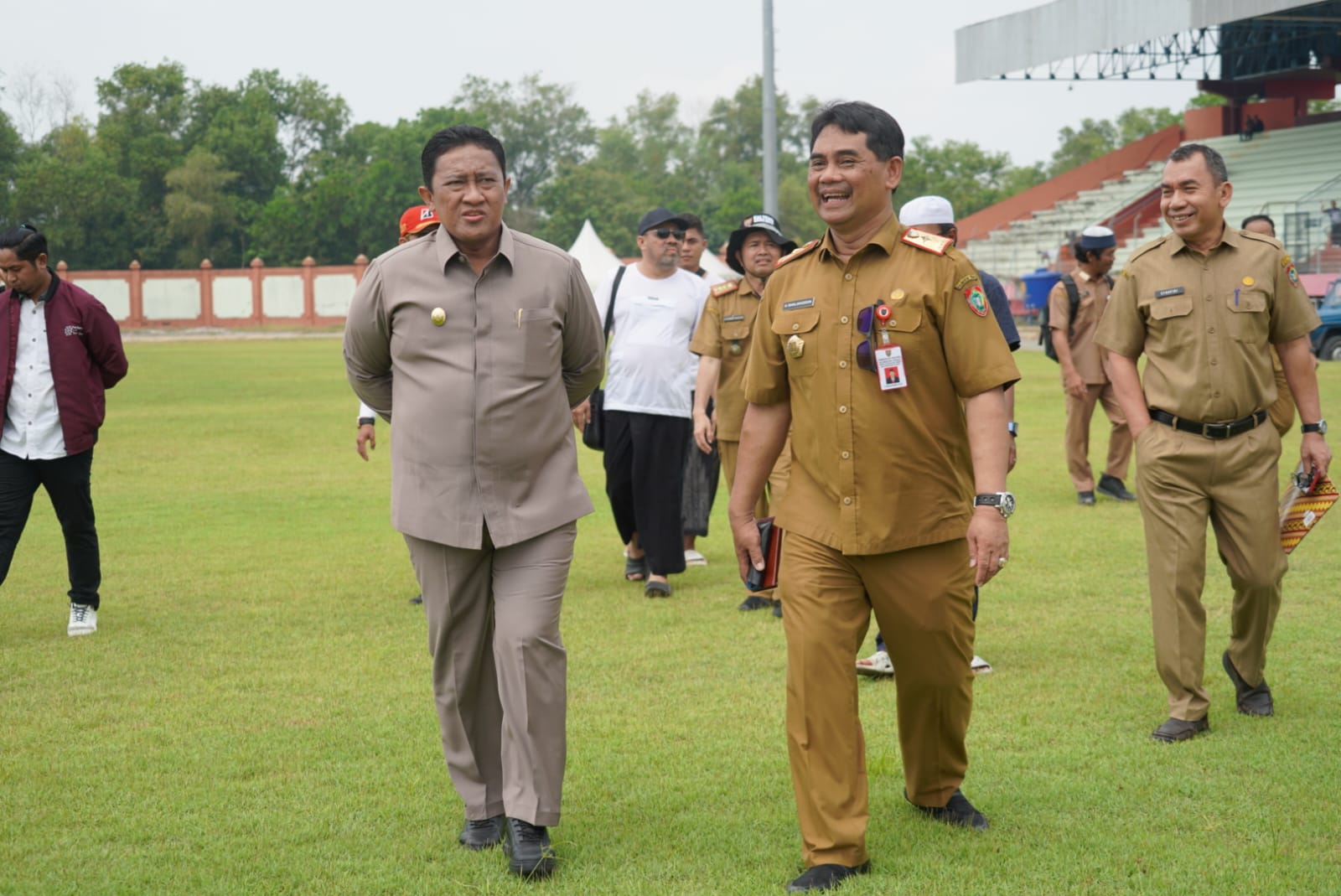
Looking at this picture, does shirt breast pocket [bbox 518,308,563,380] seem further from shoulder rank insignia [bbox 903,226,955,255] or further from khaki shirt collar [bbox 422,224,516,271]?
shoulder rank insignia [bbox 903,226,955,255]

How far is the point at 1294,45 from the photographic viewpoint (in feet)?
149

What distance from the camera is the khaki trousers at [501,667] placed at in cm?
459

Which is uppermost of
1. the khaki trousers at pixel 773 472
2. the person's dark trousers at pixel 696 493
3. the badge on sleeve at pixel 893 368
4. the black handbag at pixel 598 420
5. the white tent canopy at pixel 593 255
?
the white tent canopy at pixel 593 255

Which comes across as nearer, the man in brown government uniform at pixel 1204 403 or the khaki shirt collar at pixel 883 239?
the khaki shirt collar at pixel 883 239

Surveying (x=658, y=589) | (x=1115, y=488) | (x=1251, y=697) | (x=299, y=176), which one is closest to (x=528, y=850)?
(x=1251, y=697)

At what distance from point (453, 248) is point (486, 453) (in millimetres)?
627

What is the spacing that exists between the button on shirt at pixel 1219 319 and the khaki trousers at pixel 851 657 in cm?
177

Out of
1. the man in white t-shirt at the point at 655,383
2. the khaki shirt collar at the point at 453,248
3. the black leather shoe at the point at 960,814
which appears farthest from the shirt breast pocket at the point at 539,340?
the man in white t-shirt at the point at 655,383

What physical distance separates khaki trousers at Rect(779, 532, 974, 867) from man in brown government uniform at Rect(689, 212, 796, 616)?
12.6 feet

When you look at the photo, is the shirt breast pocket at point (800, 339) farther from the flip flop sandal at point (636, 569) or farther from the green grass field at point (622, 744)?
the flip flop sandal at point (636, 569)

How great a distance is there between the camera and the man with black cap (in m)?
12.4

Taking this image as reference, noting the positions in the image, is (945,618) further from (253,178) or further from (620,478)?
(253,178)

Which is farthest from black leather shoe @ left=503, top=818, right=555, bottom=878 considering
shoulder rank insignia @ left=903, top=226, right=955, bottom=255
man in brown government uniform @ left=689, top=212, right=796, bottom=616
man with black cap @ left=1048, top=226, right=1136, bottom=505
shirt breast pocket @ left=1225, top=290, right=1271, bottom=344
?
man with black cap @ left=1048, top=226, right=1136, bottom=505

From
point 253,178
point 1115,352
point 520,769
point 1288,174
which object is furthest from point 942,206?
point 253,178
